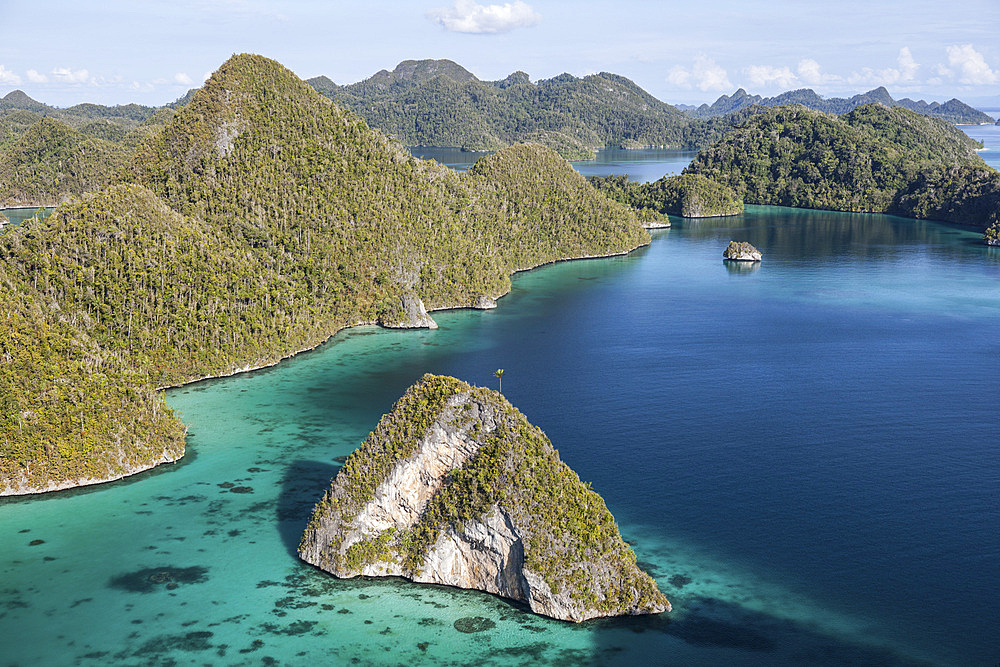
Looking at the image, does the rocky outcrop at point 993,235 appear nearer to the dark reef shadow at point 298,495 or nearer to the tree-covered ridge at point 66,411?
the dark reef shadow at point 298,495

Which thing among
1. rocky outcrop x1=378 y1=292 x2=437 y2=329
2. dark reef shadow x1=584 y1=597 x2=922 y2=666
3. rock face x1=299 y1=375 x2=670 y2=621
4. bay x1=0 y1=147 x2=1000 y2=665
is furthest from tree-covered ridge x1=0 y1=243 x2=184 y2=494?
rocky outcrop x1=378 y1=292 x2=437 y2=329

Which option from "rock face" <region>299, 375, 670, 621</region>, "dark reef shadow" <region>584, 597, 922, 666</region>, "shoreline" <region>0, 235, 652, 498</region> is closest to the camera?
"dark reef shadow" <region>584, 597, 922, 666</region>

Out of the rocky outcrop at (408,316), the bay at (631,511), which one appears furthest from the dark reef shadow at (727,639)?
the rocky outcrop at (408,316)

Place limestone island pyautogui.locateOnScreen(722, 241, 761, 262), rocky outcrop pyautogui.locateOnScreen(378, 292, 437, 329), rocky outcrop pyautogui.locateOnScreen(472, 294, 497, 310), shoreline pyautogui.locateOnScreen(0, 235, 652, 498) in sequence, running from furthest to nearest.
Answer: limestone island pyautogui.locateOnScreen(722, 241, 761, 262) < rocky outcrop pyautogui.locateOnScreen(472, 294, 497, 310) < rocky outcrop pyautogui.locateOnScreen(378, 292, 437, 329) < shoreline pyautogui.locateOnScreen(0, 235, 652, 498)

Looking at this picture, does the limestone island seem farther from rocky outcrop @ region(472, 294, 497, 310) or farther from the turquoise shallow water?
rocky outcrop @ region(472, 294, 497, 310)

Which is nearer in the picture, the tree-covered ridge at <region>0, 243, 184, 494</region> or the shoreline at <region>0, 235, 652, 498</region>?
the shoreline at <region>0, 235, 652, 498</region>

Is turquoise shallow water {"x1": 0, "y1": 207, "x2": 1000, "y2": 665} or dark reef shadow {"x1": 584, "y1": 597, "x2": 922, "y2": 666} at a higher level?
turquoise shallow water {"x1": 0, "y1": 207, "x2": 1000, "y2": 665}
